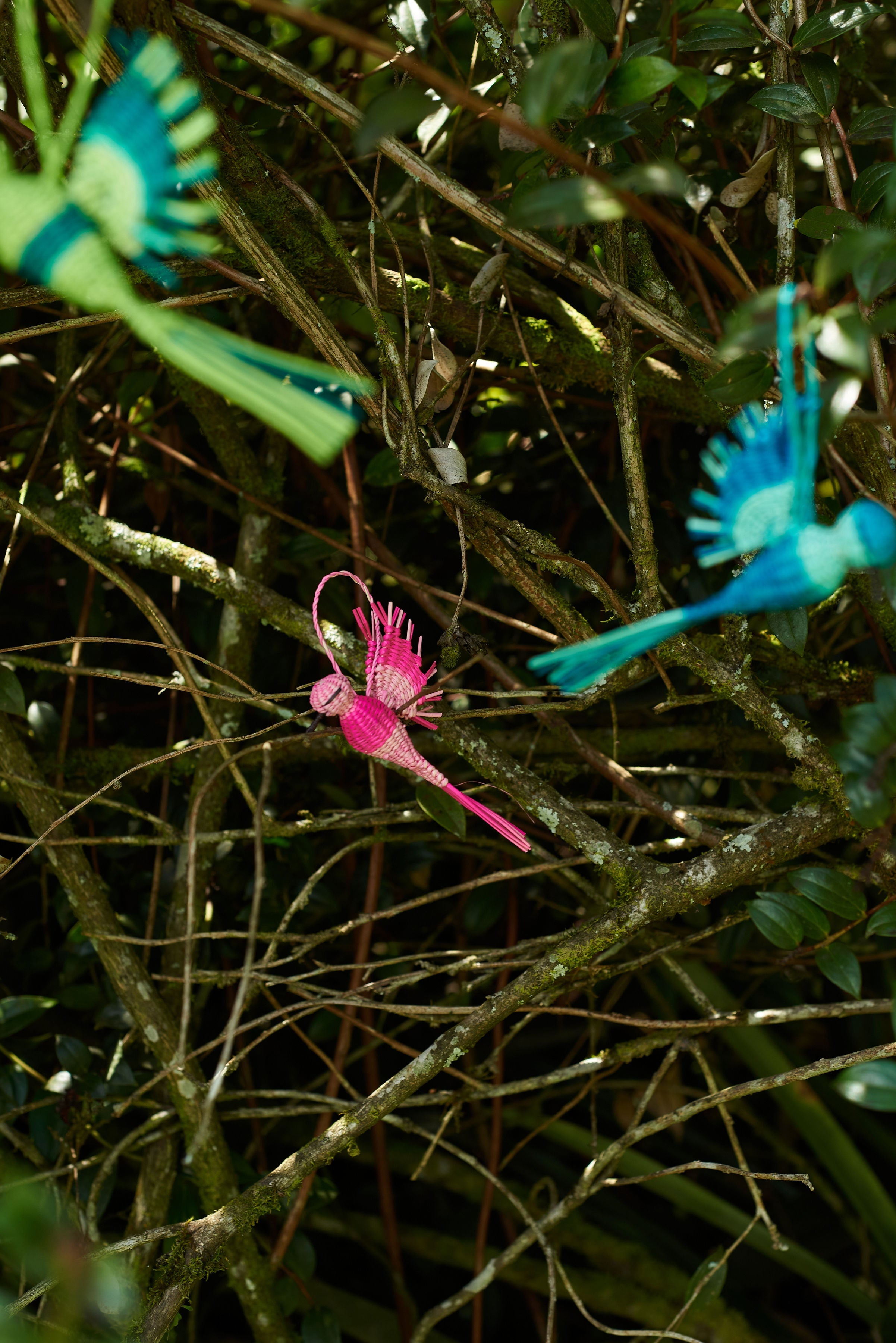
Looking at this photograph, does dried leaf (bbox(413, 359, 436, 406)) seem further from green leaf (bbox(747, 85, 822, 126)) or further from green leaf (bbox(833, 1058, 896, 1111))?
green leaf (bbox(833, 1058, 896, 1111))

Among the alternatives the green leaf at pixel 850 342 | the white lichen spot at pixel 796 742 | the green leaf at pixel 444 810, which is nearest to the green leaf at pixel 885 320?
the green leaf at pixel 850 342

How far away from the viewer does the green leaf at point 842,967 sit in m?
0.66

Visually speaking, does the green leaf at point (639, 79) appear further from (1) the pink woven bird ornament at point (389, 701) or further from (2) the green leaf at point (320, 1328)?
(2) the green leaf at point (320, 1328)

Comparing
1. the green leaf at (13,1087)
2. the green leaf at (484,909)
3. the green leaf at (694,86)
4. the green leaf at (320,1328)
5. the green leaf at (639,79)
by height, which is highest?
the green leaf at (639,79)

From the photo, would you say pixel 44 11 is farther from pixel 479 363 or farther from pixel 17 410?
pixel 479 363

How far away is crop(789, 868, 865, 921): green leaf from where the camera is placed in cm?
62

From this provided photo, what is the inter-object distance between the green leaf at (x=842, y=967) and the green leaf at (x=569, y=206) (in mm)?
523

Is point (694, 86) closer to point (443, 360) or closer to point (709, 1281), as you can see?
point (443, 360)

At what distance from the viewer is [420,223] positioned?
28.5 inches

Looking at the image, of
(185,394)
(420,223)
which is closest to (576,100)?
(420,223)

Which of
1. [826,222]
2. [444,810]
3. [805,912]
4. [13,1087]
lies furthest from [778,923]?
[13,1087]

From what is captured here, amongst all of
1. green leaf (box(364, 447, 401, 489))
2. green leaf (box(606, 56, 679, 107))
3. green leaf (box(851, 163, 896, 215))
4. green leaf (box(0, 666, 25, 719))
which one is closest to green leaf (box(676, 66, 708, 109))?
green leaf (box(606, 56, 679, 107))

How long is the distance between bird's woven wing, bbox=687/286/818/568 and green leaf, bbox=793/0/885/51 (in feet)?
0.90

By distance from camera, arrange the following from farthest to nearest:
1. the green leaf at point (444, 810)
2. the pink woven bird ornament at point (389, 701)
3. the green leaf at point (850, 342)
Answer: the green leaf at point (444, 810), the pink woven bird ornament at point (389, 701), the green leaf at point (850, 342)
